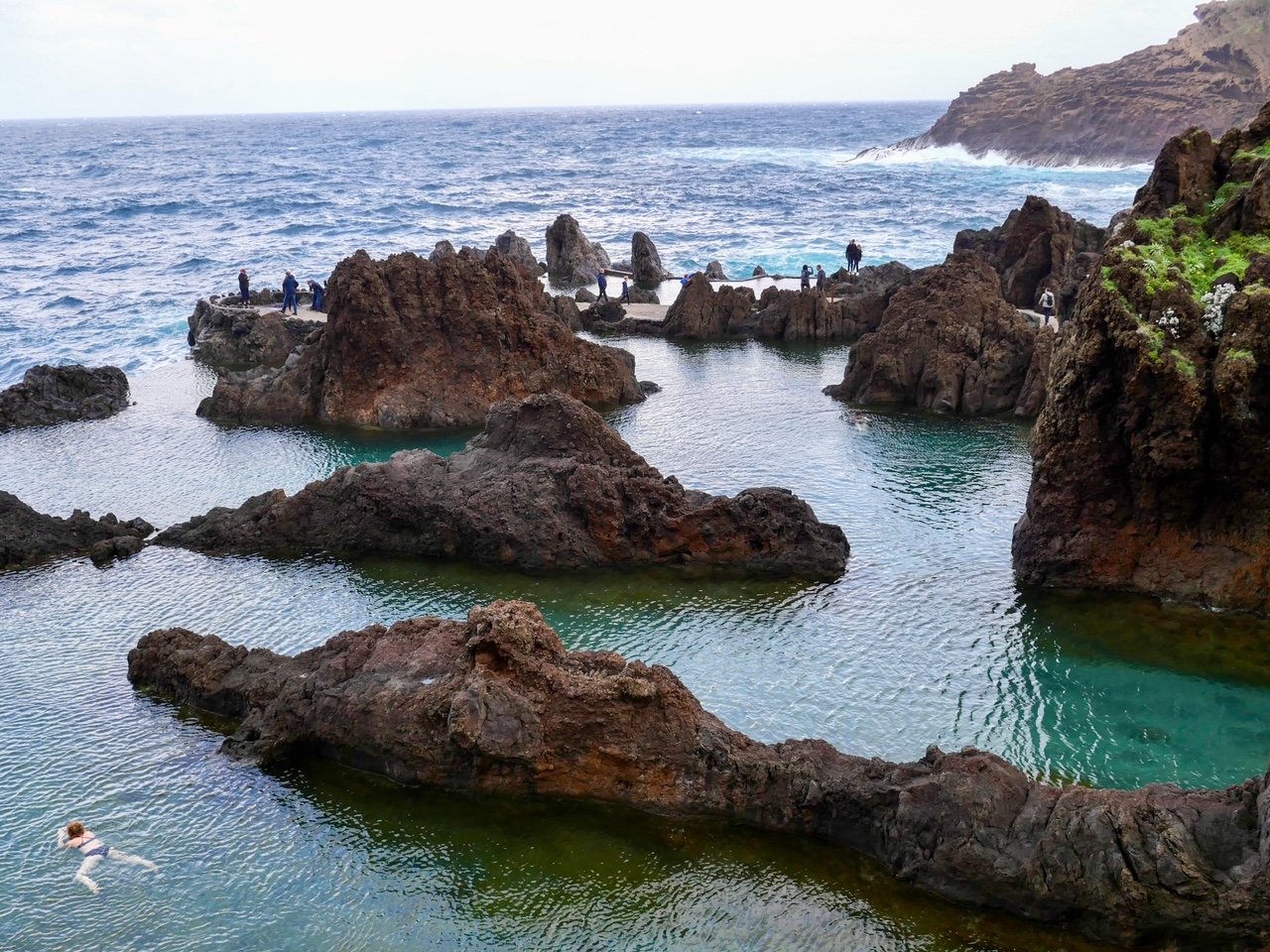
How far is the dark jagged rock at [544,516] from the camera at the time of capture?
24172 mm

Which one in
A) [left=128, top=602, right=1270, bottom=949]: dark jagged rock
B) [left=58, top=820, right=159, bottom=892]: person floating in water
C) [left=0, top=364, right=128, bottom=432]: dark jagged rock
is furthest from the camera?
[left=0, top=364, right=128, bottom=432]: dark jagged rock

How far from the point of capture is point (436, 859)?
49.3 feet

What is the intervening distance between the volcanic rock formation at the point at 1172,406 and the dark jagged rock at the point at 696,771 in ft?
31.7

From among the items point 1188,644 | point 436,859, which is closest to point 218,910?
point 436,859

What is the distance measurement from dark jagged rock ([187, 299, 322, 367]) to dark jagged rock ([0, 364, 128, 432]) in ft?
23.3

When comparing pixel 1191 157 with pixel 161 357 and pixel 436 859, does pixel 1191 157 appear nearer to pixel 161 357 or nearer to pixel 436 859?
pixel 436 859

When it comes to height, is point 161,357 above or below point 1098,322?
below

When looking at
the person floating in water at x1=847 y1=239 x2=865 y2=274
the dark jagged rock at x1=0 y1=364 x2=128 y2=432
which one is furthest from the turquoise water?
the person floating in water at x1=847 y1=239 x2=865 y2=274

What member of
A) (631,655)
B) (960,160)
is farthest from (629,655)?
(960,160)

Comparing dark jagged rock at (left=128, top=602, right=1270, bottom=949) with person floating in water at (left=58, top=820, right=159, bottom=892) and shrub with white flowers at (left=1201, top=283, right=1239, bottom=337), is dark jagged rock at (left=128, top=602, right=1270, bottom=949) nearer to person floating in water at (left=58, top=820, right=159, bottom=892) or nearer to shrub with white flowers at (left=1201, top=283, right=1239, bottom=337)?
person floating in water at (left=58, top=820, right=159, bottom=892)

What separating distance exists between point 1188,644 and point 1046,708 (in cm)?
384

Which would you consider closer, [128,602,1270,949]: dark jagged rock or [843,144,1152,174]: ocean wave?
[128,602,1270,949]: dark jagged rock

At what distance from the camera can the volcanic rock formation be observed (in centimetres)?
2107

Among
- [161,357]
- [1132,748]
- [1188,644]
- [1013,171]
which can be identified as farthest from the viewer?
[1013,171]
